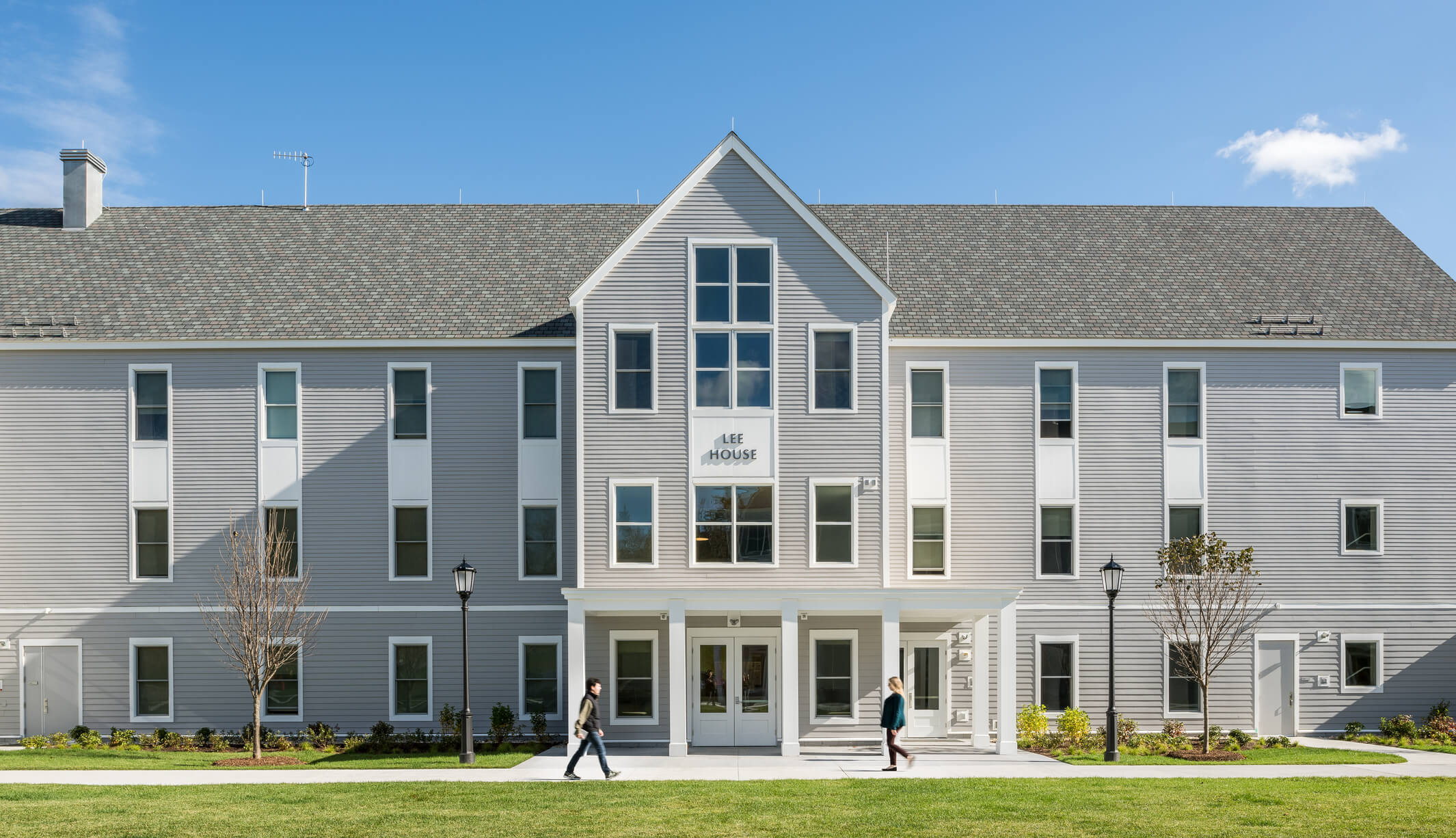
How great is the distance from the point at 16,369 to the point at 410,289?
919 cm

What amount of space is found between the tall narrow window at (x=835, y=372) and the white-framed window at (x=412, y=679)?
1074cm

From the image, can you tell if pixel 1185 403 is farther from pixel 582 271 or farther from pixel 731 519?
pixel 582 271

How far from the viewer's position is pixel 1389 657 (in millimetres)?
24344

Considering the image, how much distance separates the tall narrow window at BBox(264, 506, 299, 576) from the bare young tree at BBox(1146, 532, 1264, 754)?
19.5 meters

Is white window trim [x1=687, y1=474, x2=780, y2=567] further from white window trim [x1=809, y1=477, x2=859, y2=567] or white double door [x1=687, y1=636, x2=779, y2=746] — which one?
white double door [x1=687, y1=636, x2=779, y2=746]

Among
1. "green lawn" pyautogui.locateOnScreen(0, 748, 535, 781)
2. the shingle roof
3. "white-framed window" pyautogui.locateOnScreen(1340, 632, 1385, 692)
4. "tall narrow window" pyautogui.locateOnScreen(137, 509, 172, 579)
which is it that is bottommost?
"green lawn" pyautogui.locateOnScreen(0, 748, 535, 781)

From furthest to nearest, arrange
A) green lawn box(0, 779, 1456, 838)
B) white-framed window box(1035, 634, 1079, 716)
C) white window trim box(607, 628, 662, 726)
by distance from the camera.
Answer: white-framed window box(1035, 634, 1079, 716), white window trim box(607, 628, 662, 726), green lawn box(0, 779, 1456, 838)

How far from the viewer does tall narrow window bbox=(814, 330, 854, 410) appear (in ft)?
73.8

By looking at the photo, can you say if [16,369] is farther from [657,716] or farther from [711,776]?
[711,776]

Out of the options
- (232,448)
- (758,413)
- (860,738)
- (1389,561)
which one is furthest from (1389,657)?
(232,448)

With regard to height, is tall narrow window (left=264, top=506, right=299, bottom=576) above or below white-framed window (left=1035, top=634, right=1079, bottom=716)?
above

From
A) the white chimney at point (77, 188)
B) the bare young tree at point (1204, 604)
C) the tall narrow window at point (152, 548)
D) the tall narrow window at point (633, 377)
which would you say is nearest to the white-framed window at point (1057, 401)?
the bare young tree at point (1204, 604)

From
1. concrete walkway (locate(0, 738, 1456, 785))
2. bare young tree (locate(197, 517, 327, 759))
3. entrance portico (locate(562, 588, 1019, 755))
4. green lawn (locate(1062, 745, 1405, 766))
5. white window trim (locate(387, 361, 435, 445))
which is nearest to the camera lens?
concrete walkway (locate(0, 738, 1456, 785))

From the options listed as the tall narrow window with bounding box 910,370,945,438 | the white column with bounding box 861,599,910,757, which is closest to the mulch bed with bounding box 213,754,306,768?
the white column with bounding box 861,599,910,757
